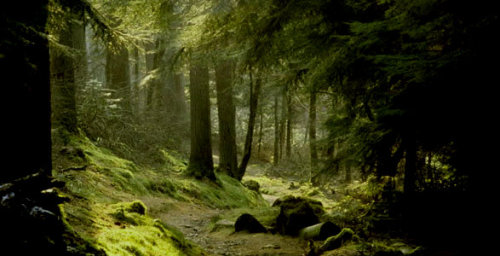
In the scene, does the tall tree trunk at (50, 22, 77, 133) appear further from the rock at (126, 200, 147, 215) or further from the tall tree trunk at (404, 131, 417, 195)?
the tall tree trunk at (404, 131, 417, 195)

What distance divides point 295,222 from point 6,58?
5436mm

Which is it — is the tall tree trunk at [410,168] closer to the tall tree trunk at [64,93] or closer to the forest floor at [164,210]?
the forest floor at [164,210]

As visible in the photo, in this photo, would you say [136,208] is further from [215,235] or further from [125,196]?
[125,196]

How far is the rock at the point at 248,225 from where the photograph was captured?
23.4ft

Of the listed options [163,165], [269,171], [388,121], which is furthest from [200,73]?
[269,171]

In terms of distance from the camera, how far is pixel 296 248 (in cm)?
602

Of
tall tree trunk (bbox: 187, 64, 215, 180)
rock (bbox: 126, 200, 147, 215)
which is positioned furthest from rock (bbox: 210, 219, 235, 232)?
tall tree trunk (bbox: 187, 64, 215, 180)

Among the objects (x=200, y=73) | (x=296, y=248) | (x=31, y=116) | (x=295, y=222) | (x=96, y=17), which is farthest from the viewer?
(x=200, y=73)

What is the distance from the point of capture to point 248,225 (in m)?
7.18

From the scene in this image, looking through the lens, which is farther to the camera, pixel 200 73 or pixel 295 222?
pixel 200 73

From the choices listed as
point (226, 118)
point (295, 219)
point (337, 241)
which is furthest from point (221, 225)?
point (226, 118)

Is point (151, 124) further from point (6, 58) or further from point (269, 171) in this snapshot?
point (6, 58)

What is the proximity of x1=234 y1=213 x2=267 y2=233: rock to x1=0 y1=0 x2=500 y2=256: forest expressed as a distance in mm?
28

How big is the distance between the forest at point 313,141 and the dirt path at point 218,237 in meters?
0.05
